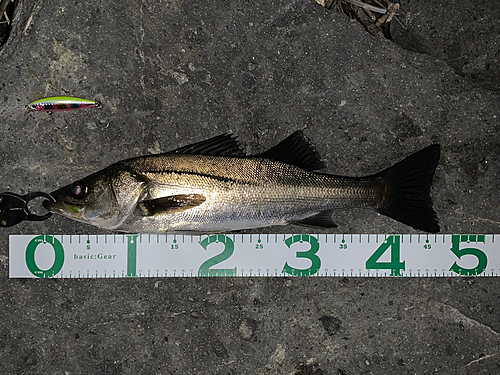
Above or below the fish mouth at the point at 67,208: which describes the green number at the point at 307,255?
below

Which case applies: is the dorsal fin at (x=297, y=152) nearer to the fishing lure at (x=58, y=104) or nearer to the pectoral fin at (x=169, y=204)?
the pectoral fin at (x=169, y=204)

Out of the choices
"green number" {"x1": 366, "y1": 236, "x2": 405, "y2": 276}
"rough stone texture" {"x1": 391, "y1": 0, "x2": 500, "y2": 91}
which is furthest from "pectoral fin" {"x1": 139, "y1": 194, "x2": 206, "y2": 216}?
"rough stone texture" {"x1": 391, "y1": 0, "x2": 500, "y2": 91}

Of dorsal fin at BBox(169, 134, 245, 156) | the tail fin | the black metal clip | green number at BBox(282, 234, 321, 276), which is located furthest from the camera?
green number at BBox(282, 234, 321, 276)

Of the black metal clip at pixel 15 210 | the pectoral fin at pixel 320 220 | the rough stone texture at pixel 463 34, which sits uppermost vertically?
the rough stone texture at pixel 463 34

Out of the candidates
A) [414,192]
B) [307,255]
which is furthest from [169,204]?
[414,192]

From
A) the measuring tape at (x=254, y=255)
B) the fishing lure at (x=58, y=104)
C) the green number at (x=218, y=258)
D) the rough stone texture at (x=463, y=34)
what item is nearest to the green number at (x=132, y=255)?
the measuring tape at (x=254, y=255)

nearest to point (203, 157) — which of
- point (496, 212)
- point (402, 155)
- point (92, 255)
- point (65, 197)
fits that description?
point (65, 197)

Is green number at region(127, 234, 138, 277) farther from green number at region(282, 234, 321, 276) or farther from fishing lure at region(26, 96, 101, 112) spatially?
green number at region(282, 234, 321, 276)
